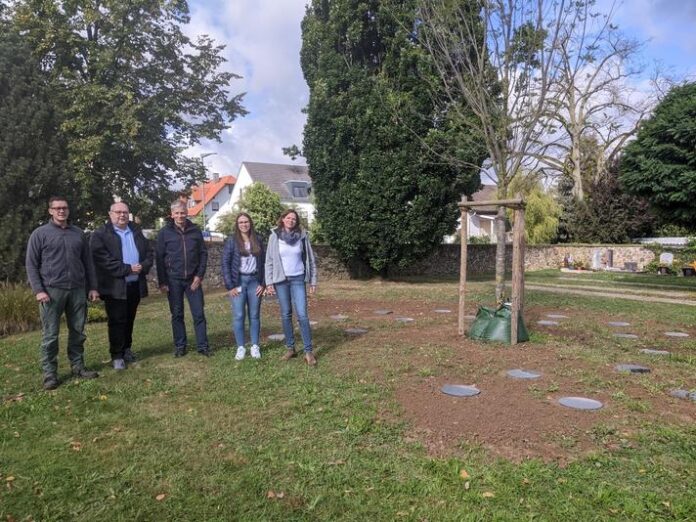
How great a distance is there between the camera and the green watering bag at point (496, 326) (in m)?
6.94

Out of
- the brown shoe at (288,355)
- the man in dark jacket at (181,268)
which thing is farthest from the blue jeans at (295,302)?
the man in dark jacket at (181,268)

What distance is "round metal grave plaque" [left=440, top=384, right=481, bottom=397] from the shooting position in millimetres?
4754

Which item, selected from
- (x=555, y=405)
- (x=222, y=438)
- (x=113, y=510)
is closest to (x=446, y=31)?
(x=555, y=405)

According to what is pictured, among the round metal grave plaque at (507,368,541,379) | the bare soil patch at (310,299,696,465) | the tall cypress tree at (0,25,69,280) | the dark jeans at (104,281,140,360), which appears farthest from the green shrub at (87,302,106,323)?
the round metal grave plaque at (507,368,541,379)

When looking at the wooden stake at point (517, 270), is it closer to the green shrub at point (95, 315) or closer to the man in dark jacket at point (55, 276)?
the man in dark jacket at point (55, 276)

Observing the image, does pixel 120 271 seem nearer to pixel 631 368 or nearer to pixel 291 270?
pixel 291 270

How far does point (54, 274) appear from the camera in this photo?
204 inches

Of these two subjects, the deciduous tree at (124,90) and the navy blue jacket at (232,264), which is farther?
the deciduous tree at (124,90)

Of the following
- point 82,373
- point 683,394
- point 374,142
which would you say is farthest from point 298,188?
point 683,394

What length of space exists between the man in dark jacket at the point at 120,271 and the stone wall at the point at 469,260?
384 inches

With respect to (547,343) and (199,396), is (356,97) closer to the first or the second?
(547,343)

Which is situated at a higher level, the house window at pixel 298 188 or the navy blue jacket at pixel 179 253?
the house window at pixel 298 188

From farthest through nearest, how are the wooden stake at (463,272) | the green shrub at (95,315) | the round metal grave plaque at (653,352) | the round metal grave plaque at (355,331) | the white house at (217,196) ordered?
the white house at (217,196)
the green shrub at (95,315)
the round metal grave plaque at (355,331)
the wooden stake at (463,272)
the round metal grave plaque at (653,352)

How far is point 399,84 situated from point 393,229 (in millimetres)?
4111
